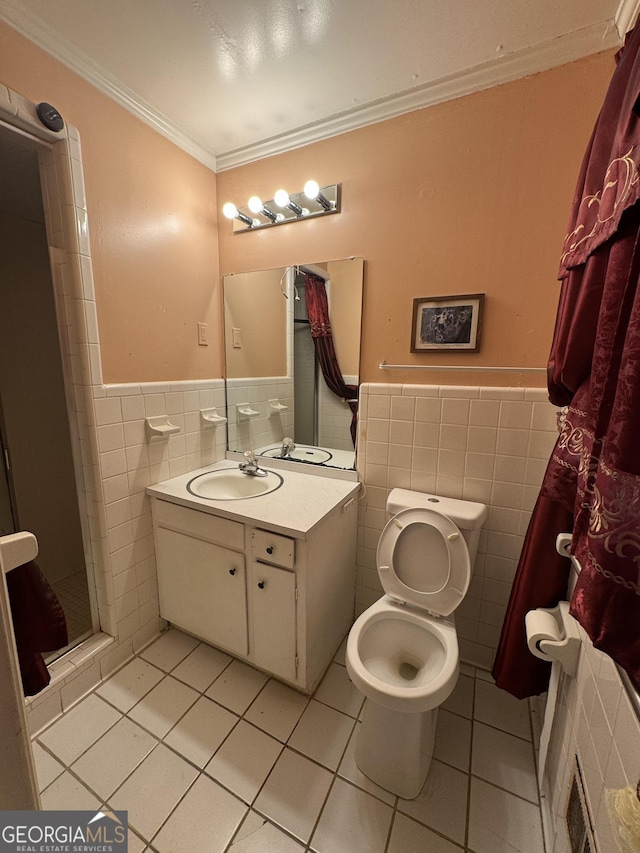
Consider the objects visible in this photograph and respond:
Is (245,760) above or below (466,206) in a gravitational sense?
below

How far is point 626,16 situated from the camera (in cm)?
100

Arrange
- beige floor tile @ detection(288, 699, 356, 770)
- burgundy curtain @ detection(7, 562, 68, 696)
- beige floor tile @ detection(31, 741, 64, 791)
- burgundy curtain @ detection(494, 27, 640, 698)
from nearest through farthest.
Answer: burgundy curtain @ detection(494, 27, 640, 698)
burgundy curtain @ detection(7, 562, 68, 696)
beige floor tile @ detection(31, 741, 64, 791)
beige floor tile @ detection(288, 699, 356, 770)

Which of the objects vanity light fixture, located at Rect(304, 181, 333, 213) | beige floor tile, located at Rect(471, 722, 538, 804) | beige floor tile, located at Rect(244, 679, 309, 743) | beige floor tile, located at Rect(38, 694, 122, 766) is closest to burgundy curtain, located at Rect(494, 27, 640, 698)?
beige floor tile, located at Rect(471, 722, 538, 804)

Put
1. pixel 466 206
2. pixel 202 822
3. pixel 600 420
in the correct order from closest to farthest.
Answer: pixel 600 420 < pixel 202 822 < pixel 466 206

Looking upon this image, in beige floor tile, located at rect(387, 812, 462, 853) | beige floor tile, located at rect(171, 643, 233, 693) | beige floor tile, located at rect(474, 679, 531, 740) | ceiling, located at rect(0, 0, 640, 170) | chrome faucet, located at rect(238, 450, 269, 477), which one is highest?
ceiling, located at rect(0, 0, 640, 170)

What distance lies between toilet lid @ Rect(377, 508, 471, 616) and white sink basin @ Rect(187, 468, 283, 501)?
0.61 meters

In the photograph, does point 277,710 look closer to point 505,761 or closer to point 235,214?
point 505,761

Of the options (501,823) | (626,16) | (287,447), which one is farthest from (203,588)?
(626,16)

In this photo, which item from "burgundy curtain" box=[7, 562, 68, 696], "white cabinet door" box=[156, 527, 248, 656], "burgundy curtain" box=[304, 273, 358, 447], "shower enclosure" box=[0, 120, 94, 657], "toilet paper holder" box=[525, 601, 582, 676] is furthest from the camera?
"shower enclosure" box=[0, 120, 94, 657]

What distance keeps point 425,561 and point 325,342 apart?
1.09 metres

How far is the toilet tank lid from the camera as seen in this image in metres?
1.31

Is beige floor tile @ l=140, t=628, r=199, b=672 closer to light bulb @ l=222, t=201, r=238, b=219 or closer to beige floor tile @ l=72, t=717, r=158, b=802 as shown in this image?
beige floor tile @ l=72, t=717, r=158, b=802

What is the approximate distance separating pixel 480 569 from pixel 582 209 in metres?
1.35

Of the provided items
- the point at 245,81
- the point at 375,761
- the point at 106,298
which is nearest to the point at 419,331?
the point at 245,81
